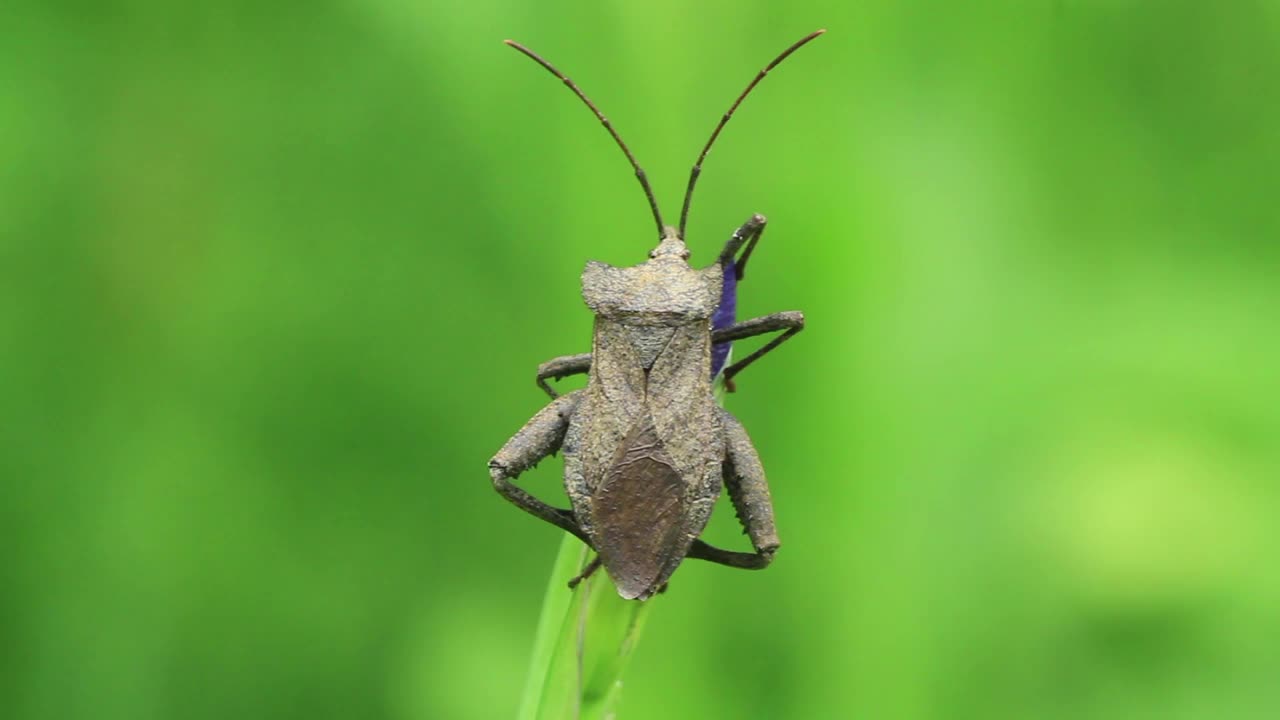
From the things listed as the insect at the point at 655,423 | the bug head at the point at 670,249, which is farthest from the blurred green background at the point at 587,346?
the insect at the point at 655,423

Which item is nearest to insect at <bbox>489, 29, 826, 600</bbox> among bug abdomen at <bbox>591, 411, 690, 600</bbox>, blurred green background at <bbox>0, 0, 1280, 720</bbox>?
bug abdomen at <bbox>591, 411, 690, 600</bbox>

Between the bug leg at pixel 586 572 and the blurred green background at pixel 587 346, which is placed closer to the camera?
the bug leg at pixel 586 572

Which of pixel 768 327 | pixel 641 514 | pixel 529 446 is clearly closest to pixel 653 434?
pixel 641 514

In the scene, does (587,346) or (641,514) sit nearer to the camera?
(641,514)

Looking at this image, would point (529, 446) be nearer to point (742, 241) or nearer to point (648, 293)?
point (648, 293)

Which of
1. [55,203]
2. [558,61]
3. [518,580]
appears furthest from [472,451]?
[55,203]

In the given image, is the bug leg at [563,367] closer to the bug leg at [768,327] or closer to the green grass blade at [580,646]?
the bug leg at [768,327]

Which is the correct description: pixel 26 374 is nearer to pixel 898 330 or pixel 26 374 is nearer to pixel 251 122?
pixel 251 122
